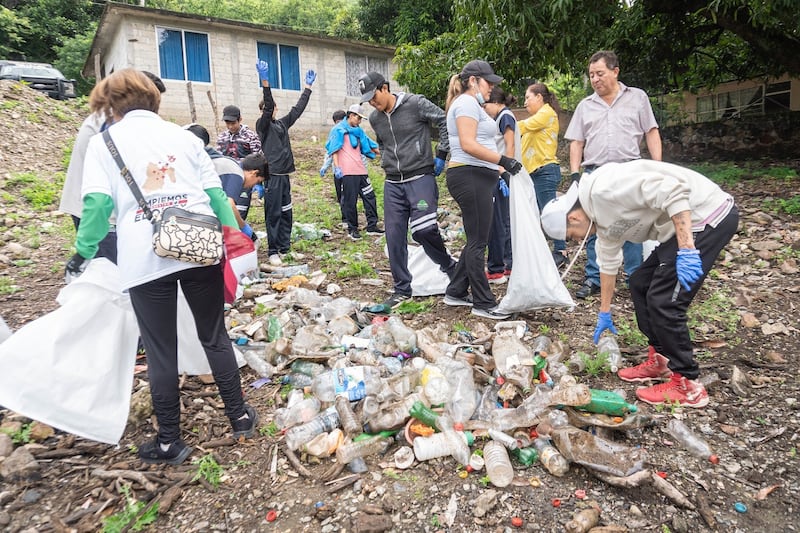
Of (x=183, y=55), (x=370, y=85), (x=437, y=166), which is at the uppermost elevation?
(x=183, y=55)

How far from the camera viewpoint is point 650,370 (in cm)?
302

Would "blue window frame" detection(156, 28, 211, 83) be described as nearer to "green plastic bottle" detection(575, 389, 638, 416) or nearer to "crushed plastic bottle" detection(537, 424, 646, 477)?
"green plastic bottle" detection(575, 389, 638, 416)

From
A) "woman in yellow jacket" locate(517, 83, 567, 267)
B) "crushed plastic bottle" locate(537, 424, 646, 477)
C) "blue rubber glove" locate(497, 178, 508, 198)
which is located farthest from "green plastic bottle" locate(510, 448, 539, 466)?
"woman in yellow jacket" locate(517, 83, 567, 267)

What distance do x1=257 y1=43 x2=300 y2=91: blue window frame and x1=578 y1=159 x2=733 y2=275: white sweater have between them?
1421 centimetres

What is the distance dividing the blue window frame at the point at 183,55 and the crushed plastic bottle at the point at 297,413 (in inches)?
539

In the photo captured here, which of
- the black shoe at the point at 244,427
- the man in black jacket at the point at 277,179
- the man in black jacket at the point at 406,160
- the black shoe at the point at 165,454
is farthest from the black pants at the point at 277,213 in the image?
the black shoe at the point at 165,454

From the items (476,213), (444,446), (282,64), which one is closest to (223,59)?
(282,64)

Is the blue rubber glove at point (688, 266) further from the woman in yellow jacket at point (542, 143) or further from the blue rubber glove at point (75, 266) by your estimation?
the blue rubber glove at point (75, 266)

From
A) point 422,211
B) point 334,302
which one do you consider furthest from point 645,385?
point 334,302

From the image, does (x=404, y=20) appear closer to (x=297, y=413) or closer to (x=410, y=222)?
(x=410, y=222)

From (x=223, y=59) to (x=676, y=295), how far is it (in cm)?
1483

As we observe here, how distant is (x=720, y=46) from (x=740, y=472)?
34.3 ft

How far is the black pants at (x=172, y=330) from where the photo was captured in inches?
88.2

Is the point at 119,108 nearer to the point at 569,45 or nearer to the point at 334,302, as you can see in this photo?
the point at 334,302
